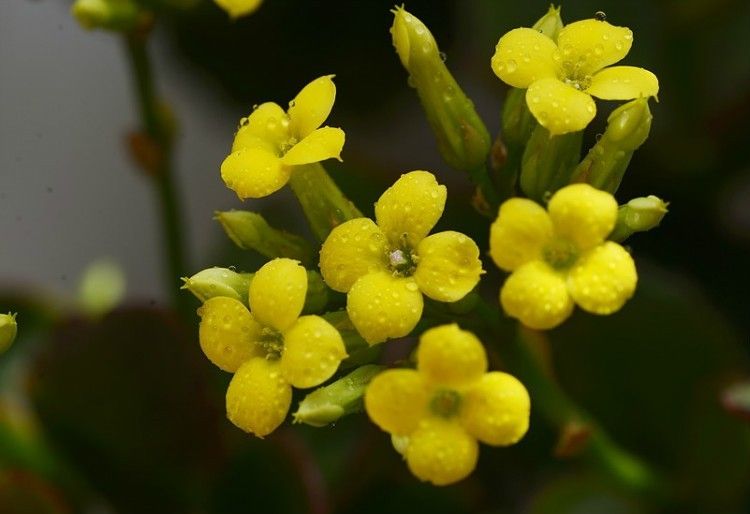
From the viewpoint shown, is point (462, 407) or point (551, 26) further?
point (551, 26)

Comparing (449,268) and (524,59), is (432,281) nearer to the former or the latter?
(449,268)

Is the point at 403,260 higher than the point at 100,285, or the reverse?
the point at 403,260

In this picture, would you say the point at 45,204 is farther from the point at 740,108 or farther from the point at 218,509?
the point at 740,108

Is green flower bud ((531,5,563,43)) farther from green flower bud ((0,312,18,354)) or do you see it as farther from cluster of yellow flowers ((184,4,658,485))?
green flower bud ((0,312,18,354))

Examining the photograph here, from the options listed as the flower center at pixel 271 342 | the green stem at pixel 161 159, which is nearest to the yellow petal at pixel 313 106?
the flower center at pixel 271 342

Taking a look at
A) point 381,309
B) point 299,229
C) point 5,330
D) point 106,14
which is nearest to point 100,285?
point 299,229
